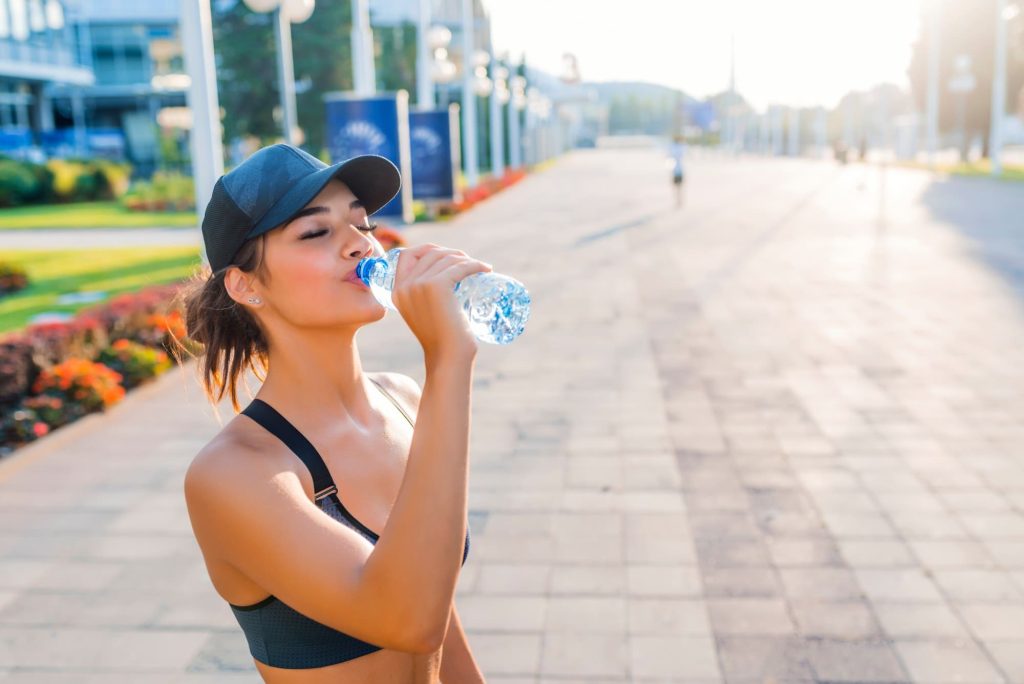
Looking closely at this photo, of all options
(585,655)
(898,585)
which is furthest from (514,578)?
(898,585)

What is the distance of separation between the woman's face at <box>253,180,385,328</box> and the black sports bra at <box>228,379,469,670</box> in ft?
0.73

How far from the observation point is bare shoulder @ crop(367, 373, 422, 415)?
2338 mm

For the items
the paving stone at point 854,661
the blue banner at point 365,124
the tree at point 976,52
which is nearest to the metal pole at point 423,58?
the blue banner at point 365,124

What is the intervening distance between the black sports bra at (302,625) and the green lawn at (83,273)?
38.8ft

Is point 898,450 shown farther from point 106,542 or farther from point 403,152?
point 403,152

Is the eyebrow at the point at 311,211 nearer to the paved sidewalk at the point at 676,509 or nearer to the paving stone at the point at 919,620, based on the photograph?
the paved sidewalk at the point at 676,509

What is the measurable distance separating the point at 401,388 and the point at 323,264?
0.61 m

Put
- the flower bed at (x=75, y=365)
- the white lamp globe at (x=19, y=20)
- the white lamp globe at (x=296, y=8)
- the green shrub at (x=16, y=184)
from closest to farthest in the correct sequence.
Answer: the flower bed at (x=75, y=365)
the white lamp globe at (x=296, y=8)
the green shrub at (x=16, y=184)
the white lamp globe at (x=19, y=20)

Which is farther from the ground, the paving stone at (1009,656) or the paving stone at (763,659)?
the paving stone at (763,659)

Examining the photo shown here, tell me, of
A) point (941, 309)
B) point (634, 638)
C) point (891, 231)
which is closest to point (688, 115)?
point (891, 231)

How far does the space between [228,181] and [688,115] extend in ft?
465

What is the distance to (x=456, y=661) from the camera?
7.37ft

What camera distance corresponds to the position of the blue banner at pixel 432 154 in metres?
22.5

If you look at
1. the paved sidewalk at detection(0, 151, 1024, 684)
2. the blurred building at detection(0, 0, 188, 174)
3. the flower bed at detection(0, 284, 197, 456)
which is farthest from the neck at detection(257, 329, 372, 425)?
the blurred building at detection(0, 0, 188, 174)
